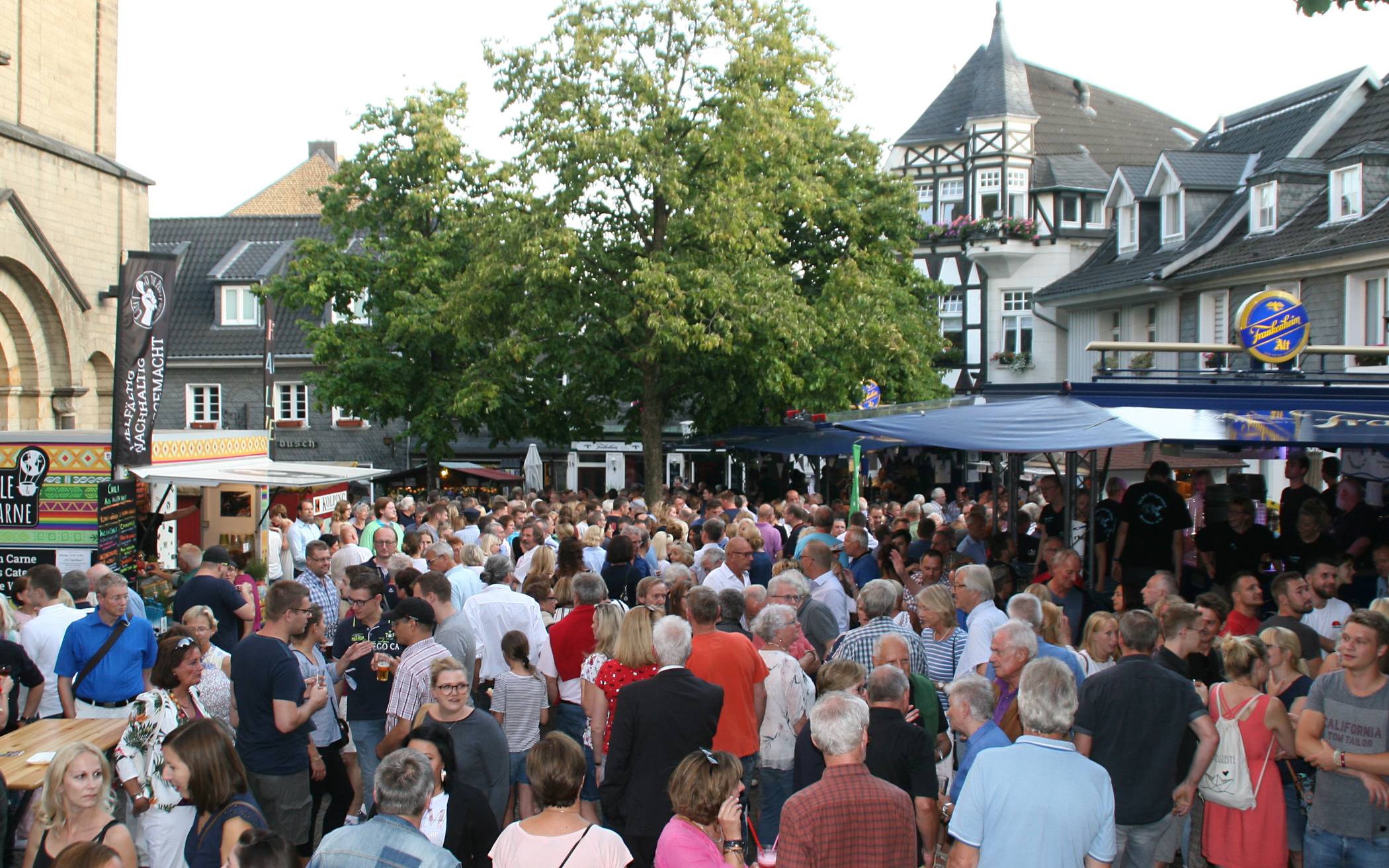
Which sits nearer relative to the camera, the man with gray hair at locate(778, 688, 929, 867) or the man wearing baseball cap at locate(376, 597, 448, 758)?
the man with gray hair at locate(778, 688, 929, 867)

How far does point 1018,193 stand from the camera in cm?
3519

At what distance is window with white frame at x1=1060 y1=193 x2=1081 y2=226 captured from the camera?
35.1 meters

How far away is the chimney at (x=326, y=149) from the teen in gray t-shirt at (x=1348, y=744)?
51.6m

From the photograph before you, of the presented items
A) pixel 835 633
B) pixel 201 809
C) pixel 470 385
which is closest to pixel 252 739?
pixel 201 809

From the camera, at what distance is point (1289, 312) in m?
13.1

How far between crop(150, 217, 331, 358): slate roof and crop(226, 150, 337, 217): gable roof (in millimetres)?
9631

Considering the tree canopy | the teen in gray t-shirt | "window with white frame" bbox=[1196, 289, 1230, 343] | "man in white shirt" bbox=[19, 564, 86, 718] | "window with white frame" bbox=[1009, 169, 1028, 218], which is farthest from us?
"window with white frame" bbox=[1009, 169, 1028, 218]

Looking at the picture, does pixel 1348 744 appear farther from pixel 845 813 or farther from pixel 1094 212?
pixel 1094 212

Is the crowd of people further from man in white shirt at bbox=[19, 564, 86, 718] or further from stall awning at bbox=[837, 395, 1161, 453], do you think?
stall awning at bbox=[837, 395, 1161, 453]

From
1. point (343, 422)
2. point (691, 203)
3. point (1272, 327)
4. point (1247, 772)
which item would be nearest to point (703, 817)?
point (1247, 772)

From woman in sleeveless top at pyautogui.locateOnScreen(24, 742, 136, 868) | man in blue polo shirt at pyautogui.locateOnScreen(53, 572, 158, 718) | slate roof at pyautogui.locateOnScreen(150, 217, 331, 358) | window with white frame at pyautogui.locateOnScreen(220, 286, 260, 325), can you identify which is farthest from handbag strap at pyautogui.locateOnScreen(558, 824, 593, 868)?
window with white frame at pyautogui.locateOnScreen(220, 286, 260, 325)

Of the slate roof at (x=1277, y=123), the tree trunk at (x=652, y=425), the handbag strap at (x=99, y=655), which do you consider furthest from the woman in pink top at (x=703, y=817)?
the slate roof at (x=1277, y=123)

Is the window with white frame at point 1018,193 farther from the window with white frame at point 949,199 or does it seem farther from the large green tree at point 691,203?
the large green tree at point 691,203

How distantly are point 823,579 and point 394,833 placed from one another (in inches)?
205
